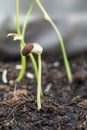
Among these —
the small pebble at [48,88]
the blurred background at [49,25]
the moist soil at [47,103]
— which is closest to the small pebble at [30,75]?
the moist soil at [47,103]

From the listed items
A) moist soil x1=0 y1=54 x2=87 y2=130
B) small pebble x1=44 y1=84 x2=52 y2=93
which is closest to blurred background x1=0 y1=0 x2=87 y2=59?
moist soil x1=0 y1=54 x2=87 y2=130

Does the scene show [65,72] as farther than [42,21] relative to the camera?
No

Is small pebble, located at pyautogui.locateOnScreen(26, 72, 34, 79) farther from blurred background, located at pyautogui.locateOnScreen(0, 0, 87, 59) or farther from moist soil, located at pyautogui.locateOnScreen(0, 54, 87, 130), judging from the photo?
blurred background, located at pyautogui.locateOnScreen(0, 0, 87, 59)

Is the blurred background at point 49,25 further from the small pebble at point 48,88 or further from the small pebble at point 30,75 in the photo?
the small pebble at point 48,88

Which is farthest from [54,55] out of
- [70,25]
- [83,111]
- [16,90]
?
[83,111]

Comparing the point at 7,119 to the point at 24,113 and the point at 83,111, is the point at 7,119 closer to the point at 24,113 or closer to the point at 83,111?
the point at 24,113

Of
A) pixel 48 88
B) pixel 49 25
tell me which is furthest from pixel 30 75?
pixel 49 25
